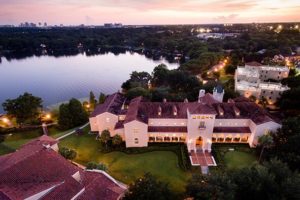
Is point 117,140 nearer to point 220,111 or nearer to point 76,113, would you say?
point 76,113

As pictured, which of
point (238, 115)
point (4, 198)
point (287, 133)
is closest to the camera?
point (4, 198)

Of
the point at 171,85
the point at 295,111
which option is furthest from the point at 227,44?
the point at 295,111

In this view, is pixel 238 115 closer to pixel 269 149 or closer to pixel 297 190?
pixel 269 149

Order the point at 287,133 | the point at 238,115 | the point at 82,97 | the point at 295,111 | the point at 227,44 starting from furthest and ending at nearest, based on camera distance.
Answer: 1. the point at 227,44
2. the point at 82,97
3. the point at 295,111
4. the point at 238,115
5. the point at 287,133

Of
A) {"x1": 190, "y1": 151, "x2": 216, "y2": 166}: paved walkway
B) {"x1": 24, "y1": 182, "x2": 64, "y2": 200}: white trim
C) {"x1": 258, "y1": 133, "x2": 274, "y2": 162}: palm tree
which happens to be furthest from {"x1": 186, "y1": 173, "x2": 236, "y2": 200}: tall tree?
{"x1": 258, "y1": 133, "x2": 274, "y2": 162}: palm tree

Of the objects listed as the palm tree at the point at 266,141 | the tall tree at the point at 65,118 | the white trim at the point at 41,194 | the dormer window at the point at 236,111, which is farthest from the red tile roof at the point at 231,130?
the tall tree at the point at 65,118

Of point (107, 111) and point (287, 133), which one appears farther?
point (107, 111)
